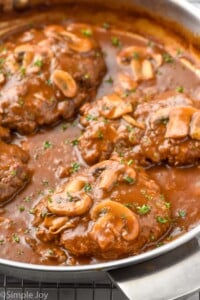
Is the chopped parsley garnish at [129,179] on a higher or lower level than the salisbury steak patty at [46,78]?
lower

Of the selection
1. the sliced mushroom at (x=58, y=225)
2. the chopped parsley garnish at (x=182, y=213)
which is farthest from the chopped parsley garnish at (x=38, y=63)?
the chopped parsley garnish at (x=182, y=213)

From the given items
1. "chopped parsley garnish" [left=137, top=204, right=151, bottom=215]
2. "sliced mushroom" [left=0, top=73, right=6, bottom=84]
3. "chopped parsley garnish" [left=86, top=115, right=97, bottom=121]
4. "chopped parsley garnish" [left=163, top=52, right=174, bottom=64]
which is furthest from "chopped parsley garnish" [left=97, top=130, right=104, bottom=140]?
"chopped parsley garnish" [left=163, top=52, right=174, bottom=64]

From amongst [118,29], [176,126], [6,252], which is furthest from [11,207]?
[118,29]

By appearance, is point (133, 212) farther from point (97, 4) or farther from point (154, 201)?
point (97, 4)

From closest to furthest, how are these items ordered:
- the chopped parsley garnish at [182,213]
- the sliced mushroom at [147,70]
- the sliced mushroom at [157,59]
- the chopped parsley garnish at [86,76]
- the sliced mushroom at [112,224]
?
1. the sliced mushroom at [112,224]
2. the chopped parsley garnish at [182,213]
3. the chopped parsley garnish at [86,76]
4. the sliced mushroom at [147,70]
5. the sliced mushroom at [157,59]

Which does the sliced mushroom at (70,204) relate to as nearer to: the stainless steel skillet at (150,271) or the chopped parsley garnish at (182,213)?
the stainless steel skillet at (150,271)

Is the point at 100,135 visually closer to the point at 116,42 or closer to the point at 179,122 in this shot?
the point at 179,122

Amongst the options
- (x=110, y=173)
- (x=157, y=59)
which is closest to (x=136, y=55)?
(x=157, y=59)
